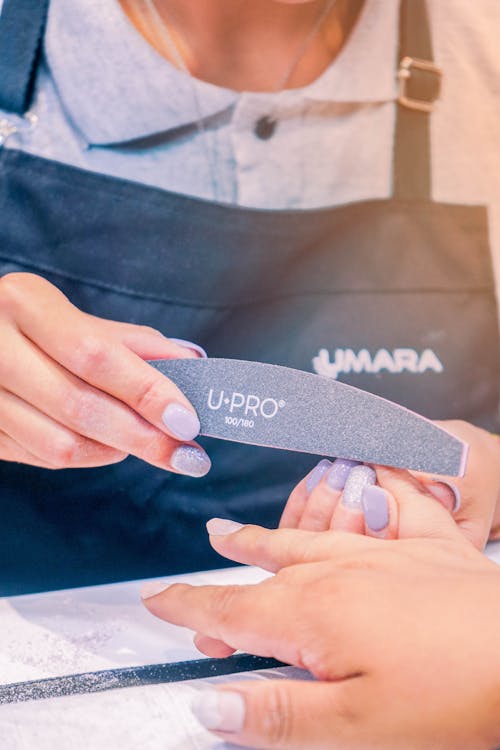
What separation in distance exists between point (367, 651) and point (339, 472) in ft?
0.37

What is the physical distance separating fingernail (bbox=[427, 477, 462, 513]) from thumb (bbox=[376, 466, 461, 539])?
16 mm

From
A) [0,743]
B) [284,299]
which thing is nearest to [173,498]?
[284,299]

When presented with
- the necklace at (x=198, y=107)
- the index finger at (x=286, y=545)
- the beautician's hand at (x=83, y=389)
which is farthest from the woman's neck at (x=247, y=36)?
the index finger at (x=286, y=545)

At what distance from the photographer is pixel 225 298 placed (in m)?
0.56

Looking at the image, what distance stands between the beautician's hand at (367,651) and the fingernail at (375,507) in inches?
A: 1.1

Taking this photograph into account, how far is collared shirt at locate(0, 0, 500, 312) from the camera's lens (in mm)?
528

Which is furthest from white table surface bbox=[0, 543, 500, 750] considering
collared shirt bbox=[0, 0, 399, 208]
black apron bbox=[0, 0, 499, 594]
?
collared shirt bbox=[0, 0, 399, 208]

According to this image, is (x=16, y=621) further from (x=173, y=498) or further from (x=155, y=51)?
(x=155, y=51)

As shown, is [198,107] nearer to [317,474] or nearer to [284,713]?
[317,474]

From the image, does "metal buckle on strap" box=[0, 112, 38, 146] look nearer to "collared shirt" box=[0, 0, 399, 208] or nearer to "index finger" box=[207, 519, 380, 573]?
"collared shirt" box=[0, 0, 399, 208]

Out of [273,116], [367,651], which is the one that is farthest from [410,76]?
[367,651]

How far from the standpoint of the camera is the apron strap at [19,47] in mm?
504

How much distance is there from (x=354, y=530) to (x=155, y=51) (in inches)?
13.9

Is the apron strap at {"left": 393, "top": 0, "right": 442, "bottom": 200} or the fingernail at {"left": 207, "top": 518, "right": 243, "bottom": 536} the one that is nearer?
the fingernail at {"left": 207, "top": 518, "right": 243, "bottom": 536}
